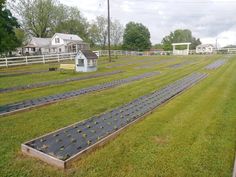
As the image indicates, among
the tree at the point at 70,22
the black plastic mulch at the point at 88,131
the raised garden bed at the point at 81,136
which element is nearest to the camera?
the raised garden bed at the point at 81,136

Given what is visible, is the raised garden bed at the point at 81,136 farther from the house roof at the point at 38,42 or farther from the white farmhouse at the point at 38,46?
the house roof at the point at 38,42

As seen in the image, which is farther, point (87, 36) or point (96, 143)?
point (87, 36)

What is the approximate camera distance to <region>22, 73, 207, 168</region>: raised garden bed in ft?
15.6

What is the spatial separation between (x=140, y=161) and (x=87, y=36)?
6575cm

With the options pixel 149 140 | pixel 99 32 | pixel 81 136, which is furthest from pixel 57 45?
pixel 149 140

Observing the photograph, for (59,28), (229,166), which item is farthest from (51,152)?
(59,28)

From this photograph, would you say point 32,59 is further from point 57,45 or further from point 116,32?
point 116,32

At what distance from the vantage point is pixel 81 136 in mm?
5766

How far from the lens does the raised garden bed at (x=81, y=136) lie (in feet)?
15.6

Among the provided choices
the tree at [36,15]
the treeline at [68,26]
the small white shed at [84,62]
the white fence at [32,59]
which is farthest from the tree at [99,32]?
the small white shed at [84,62]

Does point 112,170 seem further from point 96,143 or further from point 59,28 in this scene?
point 59,28

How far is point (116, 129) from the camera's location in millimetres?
6254

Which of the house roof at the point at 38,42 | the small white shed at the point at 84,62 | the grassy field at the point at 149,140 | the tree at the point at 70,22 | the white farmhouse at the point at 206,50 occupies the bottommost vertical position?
the grassy field at the point at 149,140

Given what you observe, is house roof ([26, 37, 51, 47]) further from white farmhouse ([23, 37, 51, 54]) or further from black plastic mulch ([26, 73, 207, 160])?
black plastic mulch ([26, 73, 207, 160])
